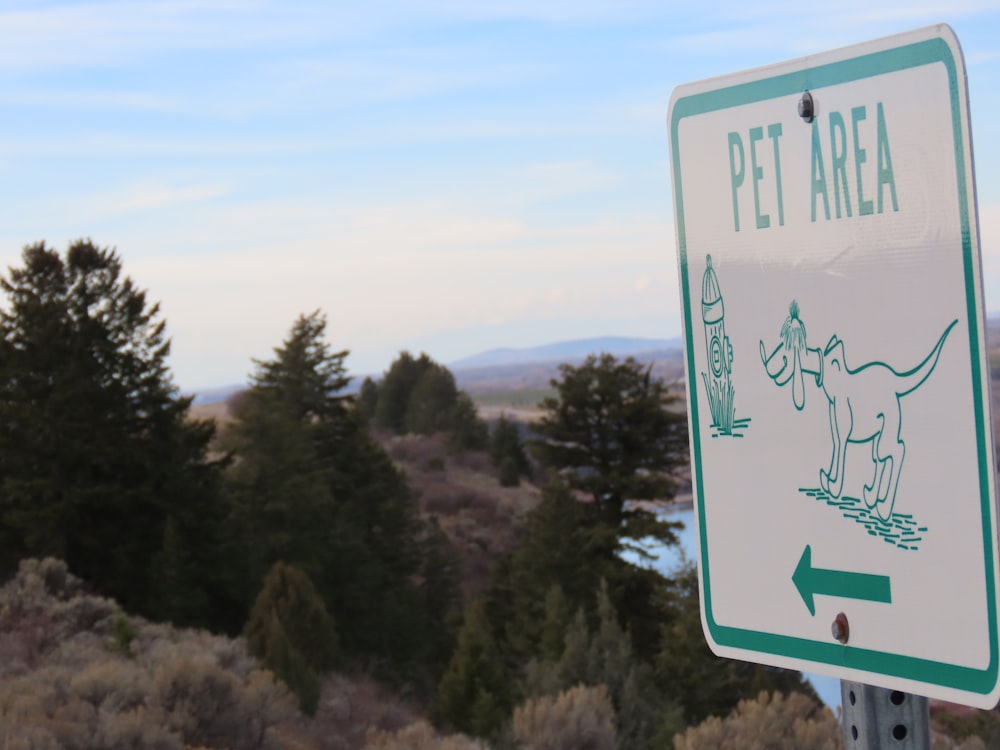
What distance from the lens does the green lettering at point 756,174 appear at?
1483mm

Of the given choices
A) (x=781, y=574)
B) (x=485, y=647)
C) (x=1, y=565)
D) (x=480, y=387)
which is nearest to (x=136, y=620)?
(x=485, y=647)

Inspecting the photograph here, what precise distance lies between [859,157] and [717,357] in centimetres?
34

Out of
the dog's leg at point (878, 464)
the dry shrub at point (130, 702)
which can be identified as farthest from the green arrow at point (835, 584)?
the dry shrub at point (130, 702)

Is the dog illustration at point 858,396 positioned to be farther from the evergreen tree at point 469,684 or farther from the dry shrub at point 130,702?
the evergreen tree at point 469,684

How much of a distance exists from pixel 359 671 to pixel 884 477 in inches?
1017

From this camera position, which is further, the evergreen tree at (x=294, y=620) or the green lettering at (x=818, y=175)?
the evergreen tree at (x=294, y=620)

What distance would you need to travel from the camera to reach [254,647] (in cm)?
1636

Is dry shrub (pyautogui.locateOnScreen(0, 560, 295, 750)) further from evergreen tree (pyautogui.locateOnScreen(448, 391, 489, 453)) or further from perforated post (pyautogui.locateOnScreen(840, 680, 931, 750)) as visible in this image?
evergreen tree (pyautogui.locateOnScreen(448, 391, 489, 453))

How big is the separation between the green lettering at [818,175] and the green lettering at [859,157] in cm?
5

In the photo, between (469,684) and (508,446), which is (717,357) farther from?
(508,446)

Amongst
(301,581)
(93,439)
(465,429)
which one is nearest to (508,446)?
(465,429)

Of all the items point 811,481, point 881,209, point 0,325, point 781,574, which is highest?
point 0,325

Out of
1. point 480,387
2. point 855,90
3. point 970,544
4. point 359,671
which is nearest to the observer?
point 970,544

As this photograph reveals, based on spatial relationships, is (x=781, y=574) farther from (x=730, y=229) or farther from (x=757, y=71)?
(x=757, y=71)
